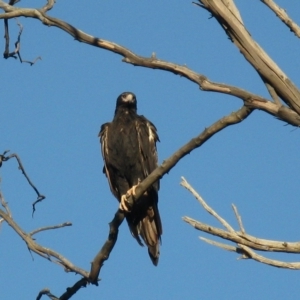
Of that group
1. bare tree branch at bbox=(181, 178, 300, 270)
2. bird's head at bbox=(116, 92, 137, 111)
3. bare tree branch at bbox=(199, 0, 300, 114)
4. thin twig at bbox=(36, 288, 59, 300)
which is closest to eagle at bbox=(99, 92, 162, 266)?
bird's head at bbox=(116, 92, 137, 111)

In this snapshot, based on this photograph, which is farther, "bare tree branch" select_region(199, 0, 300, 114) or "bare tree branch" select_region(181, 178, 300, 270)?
"bare tree branch" select_region(181, 178, 300, 270)

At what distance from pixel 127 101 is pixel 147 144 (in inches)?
33.5

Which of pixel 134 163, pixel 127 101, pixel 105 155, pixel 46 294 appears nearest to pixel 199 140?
pixel 46 294

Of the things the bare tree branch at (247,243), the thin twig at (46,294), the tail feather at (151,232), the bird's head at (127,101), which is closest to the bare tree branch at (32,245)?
the thin twig at (46,294)

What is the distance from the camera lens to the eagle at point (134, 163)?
26.0ft

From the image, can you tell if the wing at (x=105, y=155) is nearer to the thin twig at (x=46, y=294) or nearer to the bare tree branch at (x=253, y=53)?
the thin twig at (x=46, y=294)

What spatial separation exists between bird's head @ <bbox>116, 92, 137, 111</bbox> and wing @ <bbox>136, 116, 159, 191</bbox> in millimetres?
517

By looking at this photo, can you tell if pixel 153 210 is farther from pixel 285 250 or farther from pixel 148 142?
pixel 285 250

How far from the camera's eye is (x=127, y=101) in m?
8.79

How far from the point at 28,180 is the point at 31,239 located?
0.43m

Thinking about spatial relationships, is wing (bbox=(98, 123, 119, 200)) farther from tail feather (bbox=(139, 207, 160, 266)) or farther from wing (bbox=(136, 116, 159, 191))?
tail feather (bbox=(139, 207, 160, 266))

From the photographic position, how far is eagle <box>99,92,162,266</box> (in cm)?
792

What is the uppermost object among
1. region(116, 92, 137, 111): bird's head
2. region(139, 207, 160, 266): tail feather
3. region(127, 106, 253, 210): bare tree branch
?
region(116, 92, 137, 111): bird's head

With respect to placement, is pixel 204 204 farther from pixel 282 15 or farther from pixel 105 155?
pixel 105 155
